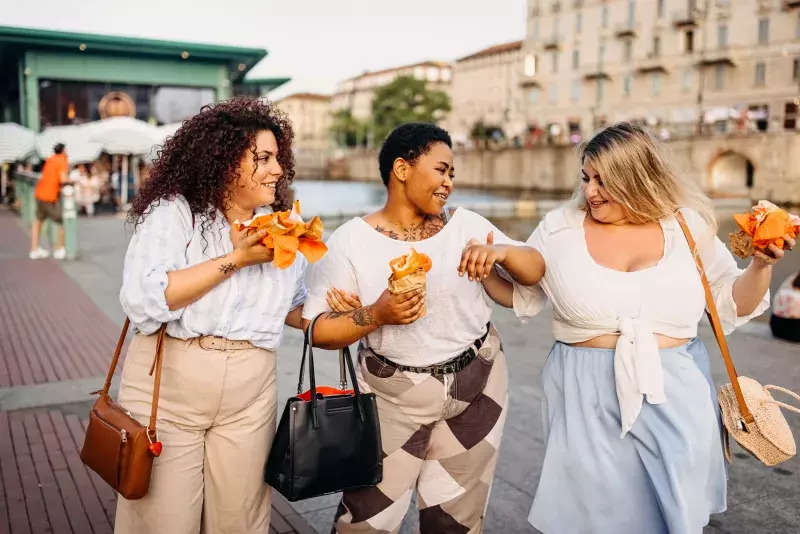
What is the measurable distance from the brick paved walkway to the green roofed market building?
15.4 meters

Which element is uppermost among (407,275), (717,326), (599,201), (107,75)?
(107,75)

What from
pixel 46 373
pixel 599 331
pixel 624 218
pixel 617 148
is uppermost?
pixel 617 148

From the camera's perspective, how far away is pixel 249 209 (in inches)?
97.3

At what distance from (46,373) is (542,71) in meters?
63.4

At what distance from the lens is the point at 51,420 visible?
5.04 meters

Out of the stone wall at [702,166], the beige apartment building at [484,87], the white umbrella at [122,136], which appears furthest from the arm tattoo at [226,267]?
the beige apartment building at [484,87]

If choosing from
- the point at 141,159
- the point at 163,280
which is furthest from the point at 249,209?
the point at 141,159

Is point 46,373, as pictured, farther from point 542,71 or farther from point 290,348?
point 542,71

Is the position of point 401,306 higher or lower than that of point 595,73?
lower

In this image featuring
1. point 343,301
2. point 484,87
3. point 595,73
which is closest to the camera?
point 343,301

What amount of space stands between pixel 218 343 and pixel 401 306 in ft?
2.00

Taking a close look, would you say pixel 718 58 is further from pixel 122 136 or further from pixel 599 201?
pixel 599 201

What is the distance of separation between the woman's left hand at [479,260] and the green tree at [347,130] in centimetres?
9937

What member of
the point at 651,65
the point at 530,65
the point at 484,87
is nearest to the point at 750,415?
the point at 651,65
